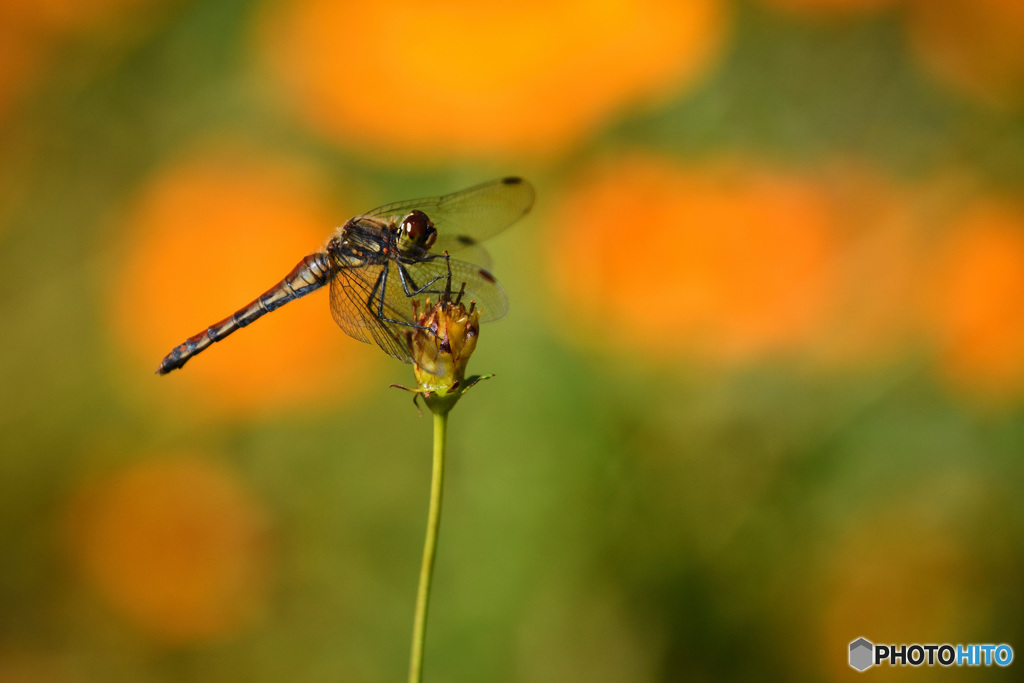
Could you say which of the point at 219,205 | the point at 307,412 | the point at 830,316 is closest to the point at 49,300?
the point at 219,205

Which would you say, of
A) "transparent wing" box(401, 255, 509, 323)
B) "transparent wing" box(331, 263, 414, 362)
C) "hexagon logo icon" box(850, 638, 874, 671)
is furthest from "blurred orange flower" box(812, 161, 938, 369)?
"transparent wing" box(331, 263, 414, 362)

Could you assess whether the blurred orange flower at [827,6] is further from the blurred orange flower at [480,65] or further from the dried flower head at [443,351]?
the dried flower head at [443,351]

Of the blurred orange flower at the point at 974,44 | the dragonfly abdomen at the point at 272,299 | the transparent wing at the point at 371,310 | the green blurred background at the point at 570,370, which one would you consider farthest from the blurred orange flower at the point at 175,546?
the blurred orange flower at the point at 974,44

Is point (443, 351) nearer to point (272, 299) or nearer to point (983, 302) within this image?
point (272, 299)

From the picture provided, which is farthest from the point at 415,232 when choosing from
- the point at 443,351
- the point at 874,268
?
the point at 874,268

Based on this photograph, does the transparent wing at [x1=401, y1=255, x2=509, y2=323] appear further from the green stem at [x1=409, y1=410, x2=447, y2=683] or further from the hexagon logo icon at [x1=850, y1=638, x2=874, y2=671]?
the hexagon logo icon at [x1=850, y1=638, x2=874, y2=671]

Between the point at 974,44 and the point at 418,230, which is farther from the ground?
the point at 974,44
